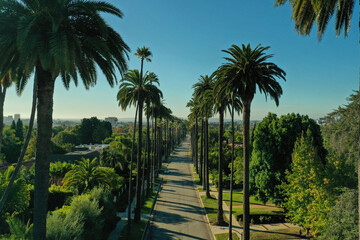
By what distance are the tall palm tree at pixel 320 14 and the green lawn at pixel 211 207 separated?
23469mm

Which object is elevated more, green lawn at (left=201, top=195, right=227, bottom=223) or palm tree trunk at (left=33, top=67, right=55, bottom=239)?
palm tree trunk at (left=33, top=67, right=55, bottom=239)

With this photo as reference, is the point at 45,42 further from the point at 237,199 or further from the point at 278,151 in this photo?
the point at 237,199

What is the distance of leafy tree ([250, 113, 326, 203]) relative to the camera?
26375 mm

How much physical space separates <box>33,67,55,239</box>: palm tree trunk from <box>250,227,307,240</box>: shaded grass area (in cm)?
1900

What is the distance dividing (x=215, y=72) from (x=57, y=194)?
20410 mm

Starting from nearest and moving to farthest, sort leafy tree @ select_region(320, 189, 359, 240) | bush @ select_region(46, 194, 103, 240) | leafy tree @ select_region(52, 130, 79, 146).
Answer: bush @ select_region(46, 194, 103, 240)
leafy tree @ select_region(320, 189, 359, 240)
leafy tree @ select_region(52, 130, 79, 146)

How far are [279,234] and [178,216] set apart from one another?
38.9 feet

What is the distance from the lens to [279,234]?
23.2 metres

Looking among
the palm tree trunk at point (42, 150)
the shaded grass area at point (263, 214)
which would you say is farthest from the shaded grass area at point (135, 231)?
the palm tree trunk at point (42, 150)

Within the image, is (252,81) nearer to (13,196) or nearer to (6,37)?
(6,37)

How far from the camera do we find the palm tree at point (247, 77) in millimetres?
17602

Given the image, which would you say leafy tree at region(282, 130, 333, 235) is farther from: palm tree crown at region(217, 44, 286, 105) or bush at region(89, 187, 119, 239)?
bush at region(89, 187, 119, 239)

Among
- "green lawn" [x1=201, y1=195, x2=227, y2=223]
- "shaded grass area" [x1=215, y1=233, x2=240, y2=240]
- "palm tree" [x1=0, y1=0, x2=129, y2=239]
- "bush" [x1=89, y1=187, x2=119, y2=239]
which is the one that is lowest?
"green lawn" [x1=201, y1=195, x2=227, y2=223]

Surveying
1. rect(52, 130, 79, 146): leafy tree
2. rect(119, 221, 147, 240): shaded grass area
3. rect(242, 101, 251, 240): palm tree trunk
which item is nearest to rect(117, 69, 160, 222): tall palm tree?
rect(119, 221, 147, 240): shaded grass area
